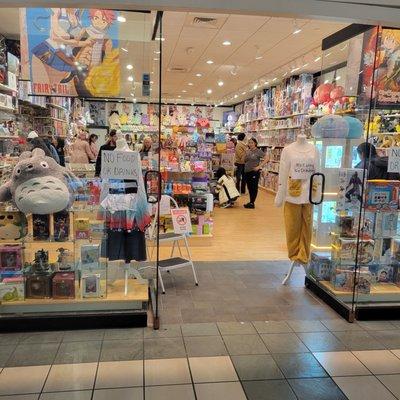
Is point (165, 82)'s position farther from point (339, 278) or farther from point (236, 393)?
point (236, 393)

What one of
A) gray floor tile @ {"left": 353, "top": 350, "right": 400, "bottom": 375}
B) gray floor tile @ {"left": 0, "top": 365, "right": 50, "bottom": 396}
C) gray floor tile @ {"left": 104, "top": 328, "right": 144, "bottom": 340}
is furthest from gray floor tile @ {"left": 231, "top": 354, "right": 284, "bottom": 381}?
gray floor tile @ {"left": 0, "top": 365, "right": 50, "bottom": 396}

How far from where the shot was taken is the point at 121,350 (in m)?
2.86

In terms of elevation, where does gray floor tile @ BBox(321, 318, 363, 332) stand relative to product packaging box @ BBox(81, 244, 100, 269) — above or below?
below

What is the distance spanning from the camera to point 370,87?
11.4 feet

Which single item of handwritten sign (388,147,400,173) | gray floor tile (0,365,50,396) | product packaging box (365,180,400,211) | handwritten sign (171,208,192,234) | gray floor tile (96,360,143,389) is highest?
handwritten sign (388,147,400,173)

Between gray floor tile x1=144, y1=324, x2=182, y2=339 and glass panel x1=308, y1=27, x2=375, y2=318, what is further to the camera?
glass panel x1=308, y1=27, x2=375, y2=318

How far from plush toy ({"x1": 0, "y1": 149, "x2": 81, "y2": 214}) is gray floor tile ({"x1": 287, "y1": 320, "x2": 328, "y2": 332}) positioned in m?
2.13

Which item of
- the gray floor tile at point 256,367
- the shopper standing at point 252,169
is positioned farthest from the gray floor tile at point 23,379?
the shopper standing at point 252,169

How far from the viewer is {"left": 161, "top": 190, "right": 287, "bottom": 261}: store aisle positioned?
17.9ft

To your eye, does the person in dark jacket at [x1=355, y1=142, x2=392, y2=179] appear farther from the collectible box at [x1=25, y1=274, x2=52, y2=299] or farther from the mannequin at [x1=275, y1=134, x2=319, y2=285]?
the collectible box at [x1=25, y1=274, x2=52, y2=299]

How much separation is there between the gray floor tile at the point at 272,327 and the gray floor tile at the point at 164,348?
687 mm

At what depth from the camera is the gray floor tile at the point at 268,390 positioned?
239 cm

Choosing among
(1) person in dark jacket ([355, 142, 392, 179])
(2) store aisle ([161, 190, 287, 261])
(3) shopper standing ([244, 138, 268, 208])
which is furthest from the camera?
(3) shopper standing ([244, 138, 268, 208])

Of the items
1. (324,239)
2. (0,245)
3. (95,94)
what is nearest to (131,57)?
(95,94)
